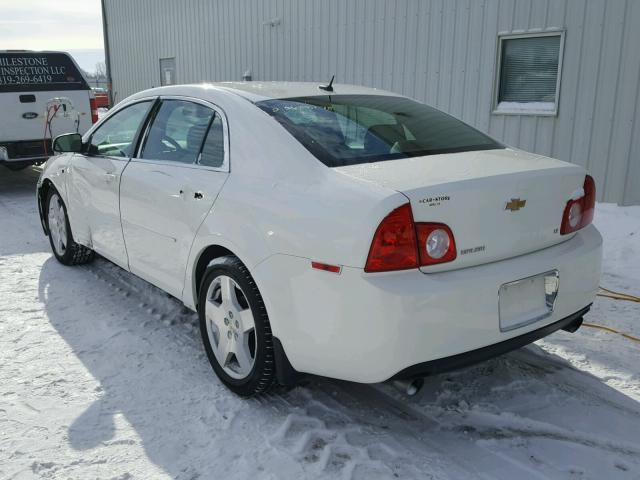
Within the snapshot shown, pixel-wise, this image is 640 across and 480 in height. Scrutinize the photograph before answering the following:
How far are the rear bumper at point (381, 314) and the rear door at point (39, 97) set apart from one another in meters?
7.75

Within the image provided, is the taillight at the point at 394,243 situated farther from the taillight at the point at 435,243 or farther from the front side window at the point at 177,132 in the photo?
the front side window at the point at 177,132

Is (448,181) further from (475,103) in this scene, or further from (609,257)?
(475,103)

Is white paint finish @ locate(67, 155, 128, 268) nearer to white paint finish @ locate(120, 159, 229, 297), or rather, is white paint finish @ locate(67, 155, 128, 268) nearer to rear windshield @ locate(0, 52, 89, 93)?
white paint finish @ locate(120, 159, 229, 297)

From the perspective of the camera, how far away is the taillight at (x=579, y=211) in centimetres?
292

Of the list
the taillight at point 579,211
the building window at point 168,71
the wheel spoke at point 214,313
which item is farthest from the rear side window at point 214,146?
the building window at point 168,71

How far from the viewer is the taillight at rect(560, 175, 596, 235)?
2.92 meters

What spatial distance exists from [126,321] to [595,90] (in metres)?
5.60

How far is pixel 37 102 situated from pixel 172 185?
22.7 ft

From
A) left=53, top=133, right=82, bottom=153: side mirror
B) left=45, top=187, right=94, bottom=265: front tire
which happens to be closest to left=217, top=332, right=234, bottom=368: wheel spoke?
left=53, top=133, right=82, bottom=153: side mirror

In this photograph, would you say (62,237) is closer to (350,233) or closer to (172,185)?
(172,185)

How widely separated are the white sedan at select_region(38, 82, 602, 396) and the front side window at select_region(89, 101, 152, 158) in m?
0.33

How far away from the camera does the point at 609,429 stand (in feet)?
9.38

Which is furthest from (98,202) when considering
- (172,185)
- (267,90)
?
(267,90)

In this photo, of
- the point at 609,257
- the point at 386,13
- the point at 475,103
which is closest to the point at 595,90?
the point at 475,103
